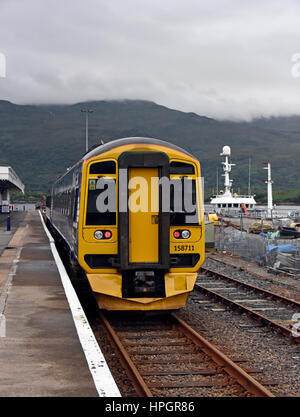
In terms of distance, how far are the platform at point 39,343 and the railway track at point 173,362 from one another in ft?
2.98

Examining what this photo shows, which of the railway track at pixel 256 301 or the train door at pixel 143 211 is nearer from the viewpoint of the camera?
the train door at pixel 143 211

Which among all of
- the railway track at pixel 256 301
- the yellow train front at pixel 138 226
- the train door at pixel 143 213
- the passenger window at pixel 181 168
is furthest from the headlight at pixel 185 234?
the railway track at pixel 256 301

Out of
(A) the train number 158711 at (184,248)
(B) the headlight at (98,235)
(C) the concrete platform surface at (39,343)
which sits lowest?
(C) the concrete platform surface at (39,343)

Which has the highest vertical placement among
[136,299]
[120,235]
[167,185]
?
[167,185]

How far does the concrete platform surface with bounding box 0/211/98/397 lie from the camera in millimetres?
6543

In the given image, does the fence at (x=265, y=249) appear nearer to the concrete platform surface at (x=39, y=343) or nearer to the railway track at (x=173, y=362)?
the concrete platform surface at (x=39, y=343)

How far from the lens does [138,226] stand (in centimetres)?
1065

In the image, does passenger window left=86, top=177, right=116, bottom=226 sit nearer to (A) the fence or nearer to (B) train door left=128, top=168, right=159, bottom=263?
(B) train door left=128, top=168, right=159, bottom=263

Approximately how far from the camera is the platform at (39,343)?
21.5ft

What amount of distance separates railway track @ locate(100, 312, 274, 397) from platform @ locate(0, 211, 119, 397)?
2.98 ft
